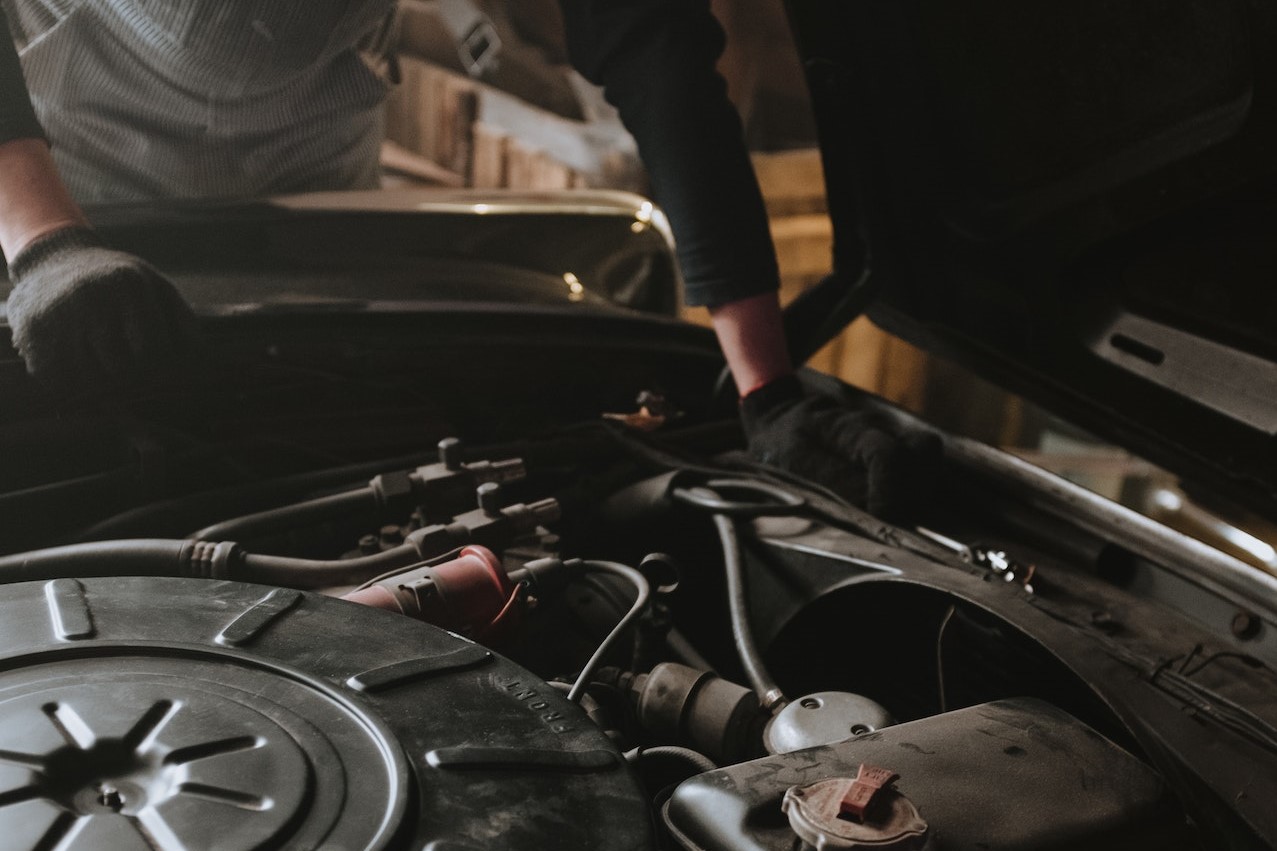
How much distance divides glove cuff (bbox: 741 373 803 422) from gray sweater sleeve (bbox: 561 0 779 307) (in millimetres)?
127

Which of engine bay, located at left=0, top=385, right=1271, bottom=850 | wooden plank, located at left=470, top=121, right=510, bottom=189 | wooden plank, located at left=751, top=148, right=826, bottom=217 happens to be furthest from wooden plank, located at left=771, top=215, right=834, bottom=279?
engine bay, located at left=0, top=385, right=1271, bottom=850

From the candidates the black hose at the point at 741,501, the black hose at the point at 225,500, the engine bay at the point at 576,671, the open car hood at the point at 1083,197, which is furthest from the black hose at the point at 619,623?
the open car hood at the point at 1083,197

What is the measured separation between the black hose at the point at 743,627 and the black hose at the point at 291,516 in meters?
0.34

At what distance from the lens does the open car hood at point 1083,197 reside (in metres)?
1.10

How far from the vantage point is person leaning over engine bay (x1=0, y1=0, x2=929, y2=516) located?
3.41 ft

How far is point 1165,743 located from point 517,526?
56 cm

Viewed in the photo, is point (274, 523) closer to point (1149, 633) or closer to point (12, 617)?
point (12, 617)

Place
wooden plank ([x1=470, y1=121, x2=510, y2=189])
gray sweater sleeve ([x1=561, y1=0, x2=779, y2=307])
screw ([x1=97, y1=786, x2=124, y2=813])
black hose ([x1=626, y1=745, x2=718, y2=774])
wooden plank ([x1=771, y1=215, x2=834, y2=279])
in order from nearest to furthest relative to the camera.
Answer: screw ([x1=97, y1=786, x2=124, y2=813]), black hose ([x1=626, y1=745, x2=718, y2=774]), gray sweater sleeve ([x1=561, y1=0, x2=779, y2=307]), wooden plank ([x1=771, y1=215, x2=834, y2=279]), wooden plank ([x1=470, y1=121, x2=510, y2=189])

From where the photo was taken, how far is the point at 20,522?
3.22 feet

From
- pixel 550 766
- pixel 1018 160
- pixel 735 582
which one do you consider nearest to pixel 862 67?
pixel 1018 160

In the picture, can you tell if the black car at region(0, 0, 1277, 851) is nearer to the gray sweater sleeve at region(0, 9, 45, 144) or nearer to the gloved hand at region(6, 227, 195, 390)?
the gloved hand at region(6, 227, 195, 390)

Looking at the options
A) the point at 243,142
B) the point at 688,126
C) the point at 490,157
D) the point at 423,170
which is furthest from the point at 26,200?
the point at 423,170

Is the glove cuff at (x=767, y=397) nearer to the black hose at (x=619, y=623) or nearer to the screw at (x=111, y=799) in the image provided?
the black hose at (x=619, y=623)

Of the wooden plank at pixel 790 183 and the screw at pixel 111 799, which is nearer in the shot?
the screw at pixel 111 799
